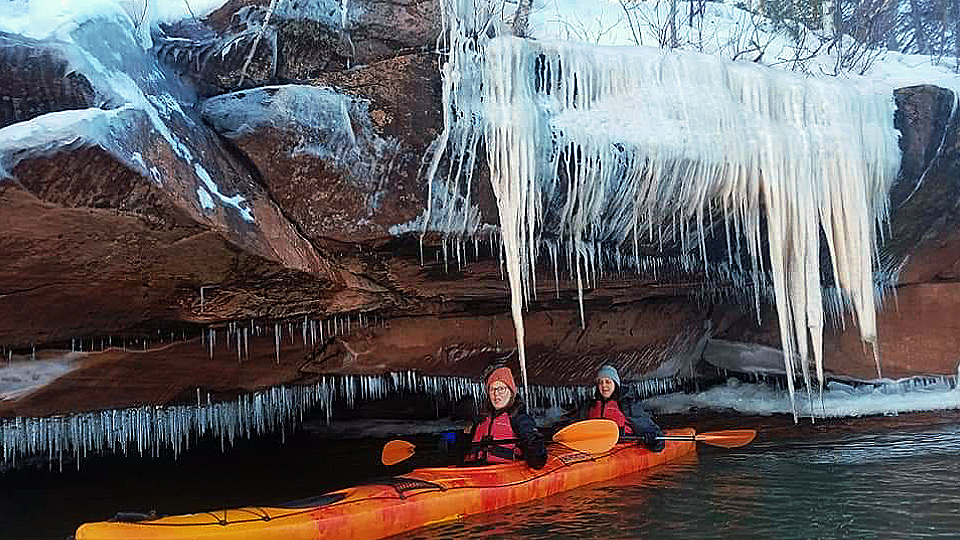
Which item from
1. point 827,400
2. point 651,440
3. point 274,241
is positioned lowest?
point 827,400

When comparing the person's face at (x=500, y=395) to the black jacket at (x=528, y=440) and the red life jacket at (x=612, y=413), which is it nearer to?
the black jacket at (x=528, y=440)

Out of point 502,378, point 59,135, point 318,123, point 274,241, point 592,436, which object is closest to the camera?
point 59,135

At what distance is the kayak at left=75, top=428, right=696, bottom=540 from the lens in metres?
4.09

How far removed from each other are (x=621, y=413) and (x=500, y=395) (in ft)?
4.73

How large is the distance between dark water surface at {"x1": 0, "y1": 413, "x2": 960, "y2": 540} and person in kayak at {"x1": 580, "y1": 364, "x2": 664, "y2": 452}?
0.28m

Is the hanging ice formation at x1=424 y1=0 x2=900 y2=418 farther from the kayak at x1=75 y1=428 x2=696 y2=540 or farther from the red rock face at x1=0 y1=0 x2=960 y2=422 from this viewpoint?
the kayak at x1=75 y1=428 x2=696 y2=540

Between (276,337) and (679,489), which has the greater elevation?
(276,337)

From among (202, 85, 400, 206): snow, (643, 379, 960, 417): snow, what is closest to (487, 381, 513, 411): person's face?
(202, 85, 400, 206): snow

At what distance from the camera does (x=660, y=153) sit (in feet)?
20.0

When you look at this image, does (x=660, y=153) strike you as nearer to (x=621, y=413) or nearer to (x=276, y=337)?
(x=621, y=413)

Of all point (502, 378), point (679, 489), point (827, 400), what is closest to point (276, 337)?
point (502, 378)

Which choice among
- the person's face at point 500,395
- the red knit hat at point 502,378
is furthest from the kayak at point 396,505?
the red knit hat at point 502,378

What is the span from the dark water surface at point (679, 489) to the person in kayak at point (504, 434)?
1.18 feet

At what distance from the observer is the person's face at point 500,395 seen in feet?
20.0
